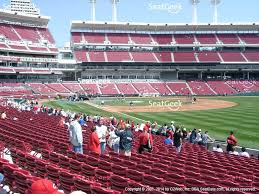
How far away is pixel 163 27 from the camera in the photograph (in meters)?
106

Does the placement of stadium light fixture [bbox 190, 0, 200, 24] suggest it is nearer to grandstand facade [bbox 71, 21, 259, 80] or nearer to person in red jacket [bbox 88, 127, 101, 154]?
grandstand facade [bbox 71, 21, 259, 80]

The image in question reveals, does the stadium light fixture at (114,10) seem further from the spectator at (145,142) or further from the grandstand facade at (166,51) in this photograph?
the spectator at (145,142)

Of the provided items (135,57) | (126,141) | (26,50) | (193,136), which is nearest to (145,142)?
(126,141)

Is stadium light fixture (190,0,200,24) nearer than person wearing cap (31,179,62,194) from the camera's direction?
No

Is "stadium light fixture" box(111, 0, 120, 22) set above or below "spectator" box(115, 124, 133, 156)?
above

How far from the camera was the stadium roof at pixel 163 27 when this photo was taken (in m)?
103

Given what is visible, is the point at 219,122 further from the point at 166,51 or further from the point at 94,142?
the point at 166,51

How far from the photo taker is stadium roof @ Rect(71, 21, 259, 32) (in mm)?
103312

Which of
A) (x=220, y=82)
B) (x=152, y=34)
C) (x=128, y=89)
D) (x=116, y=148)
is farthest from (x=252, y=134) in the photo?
(x=152, y=34)

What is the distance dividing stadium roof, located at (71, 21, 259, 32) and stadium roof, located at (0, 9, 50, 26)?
7621 millimetres

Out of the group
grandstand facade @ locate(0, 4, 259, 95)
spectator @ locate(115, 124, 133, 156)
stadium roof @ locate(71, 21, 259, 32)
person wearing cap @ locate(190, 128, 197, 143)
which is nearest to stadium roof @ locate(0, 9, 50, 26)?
grandstand facade @ locate(0, 4, 259, 95)

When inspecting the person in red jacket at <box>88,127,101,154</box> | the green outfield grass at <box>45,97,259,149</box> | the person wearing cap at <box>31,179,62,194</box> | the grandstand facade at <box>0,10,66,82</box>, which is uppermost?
the grandstand facade at <box>0,10,66,82</box>

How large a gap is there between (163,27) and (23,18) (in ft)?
119

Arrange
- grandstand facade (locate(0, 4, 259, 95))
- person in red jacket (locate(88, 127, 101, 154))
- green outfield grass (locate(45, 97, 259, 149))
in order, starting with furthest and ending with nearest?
grandstand facade (locate(0, 4, 259, 95)) < green outfield grass (locate(45, 97, 259, 149)) < person in red jacket (locate(88, 127, 101, 154))
